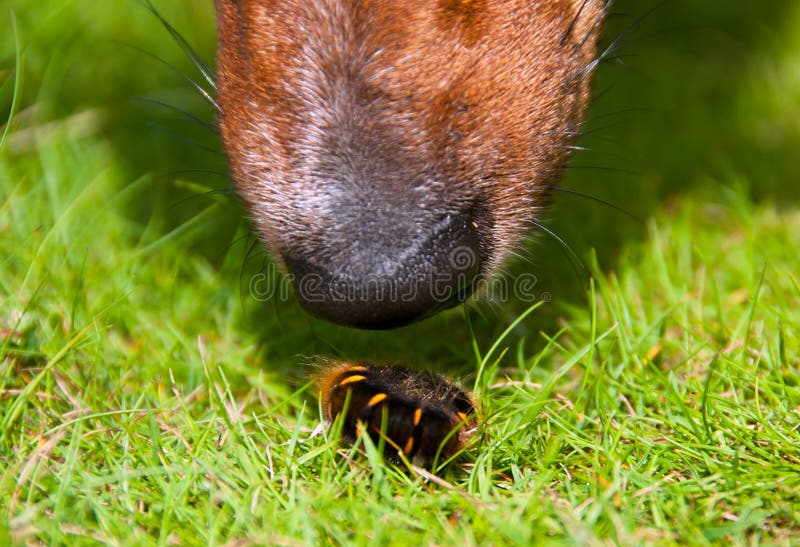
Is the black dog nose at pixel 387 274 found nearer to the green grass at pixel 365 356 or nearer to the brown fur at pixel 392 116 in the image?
the brown fur at pixel 392 116

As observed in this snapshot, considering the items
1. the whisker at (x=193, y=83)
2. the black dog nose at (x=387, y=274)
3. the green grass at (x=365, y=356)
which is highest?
the whisker at (x=193, y=83)

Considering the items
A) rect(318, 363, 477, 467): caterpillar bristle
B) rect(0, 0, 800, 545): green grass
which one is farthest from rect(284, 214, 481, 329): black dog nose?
rect(0, 0, 800, 545): green grass

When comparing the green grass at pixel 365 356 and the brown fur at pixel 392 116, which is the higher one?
the brown fur at pixel 392 116

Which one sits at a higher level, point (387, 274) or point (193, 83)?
point (193, 83)

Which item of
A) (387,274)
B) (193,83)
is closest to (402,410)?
(387,274)

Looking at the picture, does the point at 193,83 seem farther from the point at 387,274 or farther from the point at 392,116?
the point at 387,274

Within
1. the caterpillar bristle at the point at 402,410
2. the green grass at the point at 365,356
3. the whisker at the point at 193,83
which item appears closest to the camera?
Answer: the green grass at the point at 365,356

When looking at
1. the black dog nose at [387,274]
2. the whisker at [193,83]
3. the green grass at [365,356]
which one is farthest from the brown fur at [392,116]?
the green grass at [365,356]

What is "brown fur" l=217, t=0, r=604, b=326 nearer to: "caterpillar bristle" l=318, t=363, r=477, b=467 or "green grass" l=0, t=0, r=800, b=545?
"caterpillar bristle" l=318, t=363, r=477, b=467
